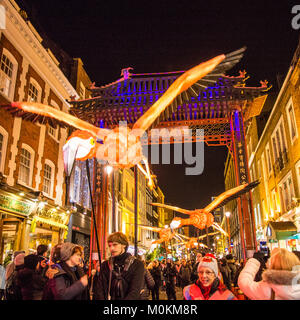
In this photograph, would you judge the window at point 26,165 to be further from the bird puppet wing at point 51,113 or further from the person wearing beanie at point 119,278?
the person wearing beanie at point 119,278

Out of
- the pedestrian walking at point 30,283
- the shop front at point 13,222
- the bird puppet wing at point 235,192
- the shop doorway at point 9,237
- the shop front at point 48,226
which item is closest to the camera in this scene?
the pedestrian walking at point 30,283

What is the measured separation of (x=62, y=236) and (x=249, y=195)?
41.0 ft

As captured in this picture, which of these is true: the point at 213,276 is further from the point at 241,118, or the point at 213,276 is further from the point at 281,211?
the point at 281,211

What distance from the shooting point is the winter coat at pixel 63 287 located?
2.68 meters

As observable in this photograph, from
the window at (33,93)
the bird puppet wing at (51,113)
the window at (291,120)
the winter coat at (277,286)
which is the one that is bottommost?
the winter coat at (277,286)

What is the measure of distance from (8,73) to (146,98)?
755 cm

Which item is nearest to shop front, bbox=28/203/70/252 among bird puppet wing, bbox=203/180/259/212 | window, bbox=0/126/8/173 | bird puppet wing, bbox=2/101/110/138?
window, bbox=0/126/8/173

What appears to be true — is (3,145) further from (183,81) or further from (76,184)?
(183,81)

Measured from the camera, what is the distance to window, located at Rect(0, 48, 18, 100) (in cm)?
1254

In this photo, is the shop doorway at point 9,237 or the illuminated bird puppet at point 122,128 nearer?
the illuminated bird puppet at point 122,128

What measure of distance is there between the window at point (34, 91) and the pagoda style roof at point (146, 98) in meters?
5.85

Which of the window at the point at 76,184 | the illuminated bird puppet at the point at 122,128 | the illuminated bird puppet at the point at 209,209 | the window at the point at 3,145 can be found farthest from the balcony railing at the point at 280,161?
the window at the point at 3,145

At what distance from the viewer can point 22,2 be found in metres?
14.8
